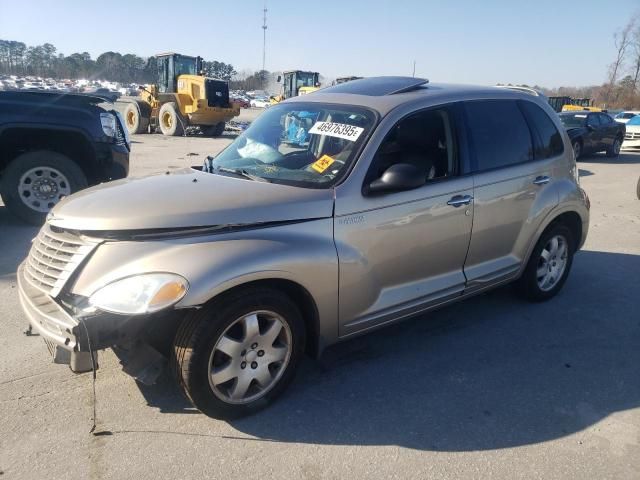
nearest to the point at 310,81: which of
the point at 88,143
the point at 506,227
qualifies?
the point at 88,143

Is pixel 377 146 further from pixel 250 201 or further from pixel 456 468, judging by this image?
pixel 456 468

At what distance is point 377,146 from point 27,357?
9.18 feet

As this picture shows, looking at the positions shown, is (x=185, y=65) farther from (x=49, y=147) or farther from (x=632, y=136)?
(x=632, y=136)

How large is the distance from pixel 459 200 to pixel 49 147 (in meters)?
5.48

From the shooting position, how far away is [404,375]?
11.4 ft

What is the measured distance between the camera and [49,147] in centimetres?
664

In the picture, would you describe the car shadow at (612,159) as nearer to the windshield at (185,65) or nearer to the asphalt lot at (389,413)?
the asphalt lot at (389,413)

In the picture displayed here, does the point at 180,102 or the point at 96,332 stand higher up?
the point at 180,102

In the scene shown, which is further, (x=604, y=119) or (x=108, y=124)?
(x=604, y=119)

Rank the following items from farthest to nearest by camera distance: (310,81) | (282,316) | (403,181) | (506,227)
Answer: (310,81) < (506,227) < (403,181) < (282,316)

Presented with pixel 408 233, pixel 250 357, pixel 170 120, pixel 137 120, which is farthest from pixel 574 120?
pixel 250 357

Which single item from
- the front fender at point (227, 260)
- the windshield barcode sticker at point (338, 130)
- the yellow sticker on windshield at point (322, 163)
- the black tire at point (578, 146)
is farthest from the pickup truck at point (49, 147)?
the black tire at point (578, 146)

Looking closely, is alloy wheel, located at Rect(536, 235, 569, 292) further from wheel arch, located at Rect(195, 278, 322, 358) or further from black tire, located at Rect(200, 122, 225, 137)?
black tire, located at Rect(200, 122, 225, 137)

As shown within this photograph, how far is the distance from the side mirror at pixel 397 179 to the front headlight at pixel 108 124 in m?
4.79
